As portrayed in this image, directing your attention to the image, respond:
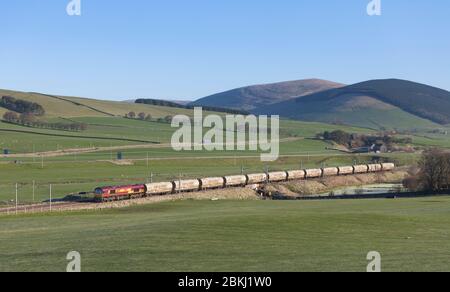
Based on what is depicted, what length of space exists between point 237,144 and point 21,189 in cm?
7652

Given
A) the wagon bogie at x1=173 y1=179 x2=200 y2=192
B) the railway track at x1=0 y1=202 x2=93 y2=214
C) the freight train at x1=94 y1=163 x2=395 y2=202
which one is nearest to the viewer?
the railway track at x1=0 y1=202 x2=93 y2=214

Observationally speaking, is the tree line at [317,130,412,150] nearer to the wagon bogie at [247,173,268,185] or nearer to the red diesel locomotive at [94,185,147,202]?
the wagon bogie at [247,173,268,185]

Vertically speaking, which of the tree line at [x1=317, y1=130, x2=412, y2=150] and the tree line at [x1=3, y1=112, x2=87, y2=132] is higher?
the tree line at [x1=3, y1=112, x2=87, y2=132]

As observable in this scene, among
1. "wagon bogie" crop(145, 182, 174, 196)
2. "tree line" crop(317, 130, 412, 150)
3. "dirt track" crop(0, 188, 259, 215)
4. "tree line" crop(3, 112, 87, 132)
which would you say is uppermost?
"tree line" crop(3, 112, 87, 132)

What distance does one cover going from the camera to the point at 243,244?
3075cm

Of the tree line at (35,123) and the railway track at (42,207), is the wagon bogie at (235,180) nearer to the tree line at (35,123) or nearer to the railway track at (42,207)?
the railway track at (42,207)

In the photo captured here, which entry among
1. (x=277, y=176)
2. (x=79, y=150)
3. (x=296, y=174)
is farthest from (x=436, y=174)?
(x=79, y=150)

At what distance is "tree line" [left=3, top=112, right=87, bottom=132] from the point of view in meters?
163

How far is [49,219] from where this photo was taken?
164 ft

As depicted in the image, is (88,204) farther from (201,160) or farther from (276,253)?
(201,160)

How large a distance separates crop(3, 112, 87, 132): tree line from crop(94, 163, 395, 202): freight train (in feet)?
241

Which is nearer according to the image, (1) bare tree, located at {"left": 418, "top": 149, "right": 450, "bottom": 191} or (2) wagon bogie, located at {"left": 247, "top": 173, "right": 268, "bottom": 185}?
(1) bare tree, located at {"left": 418, "top": 149, "right": 450, "bottom": 191}

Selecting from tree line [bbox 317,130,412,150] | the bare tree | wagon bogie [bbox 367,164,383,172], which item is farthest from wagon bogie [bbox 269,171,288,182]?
tree line [bbox 317,130,412,150]
